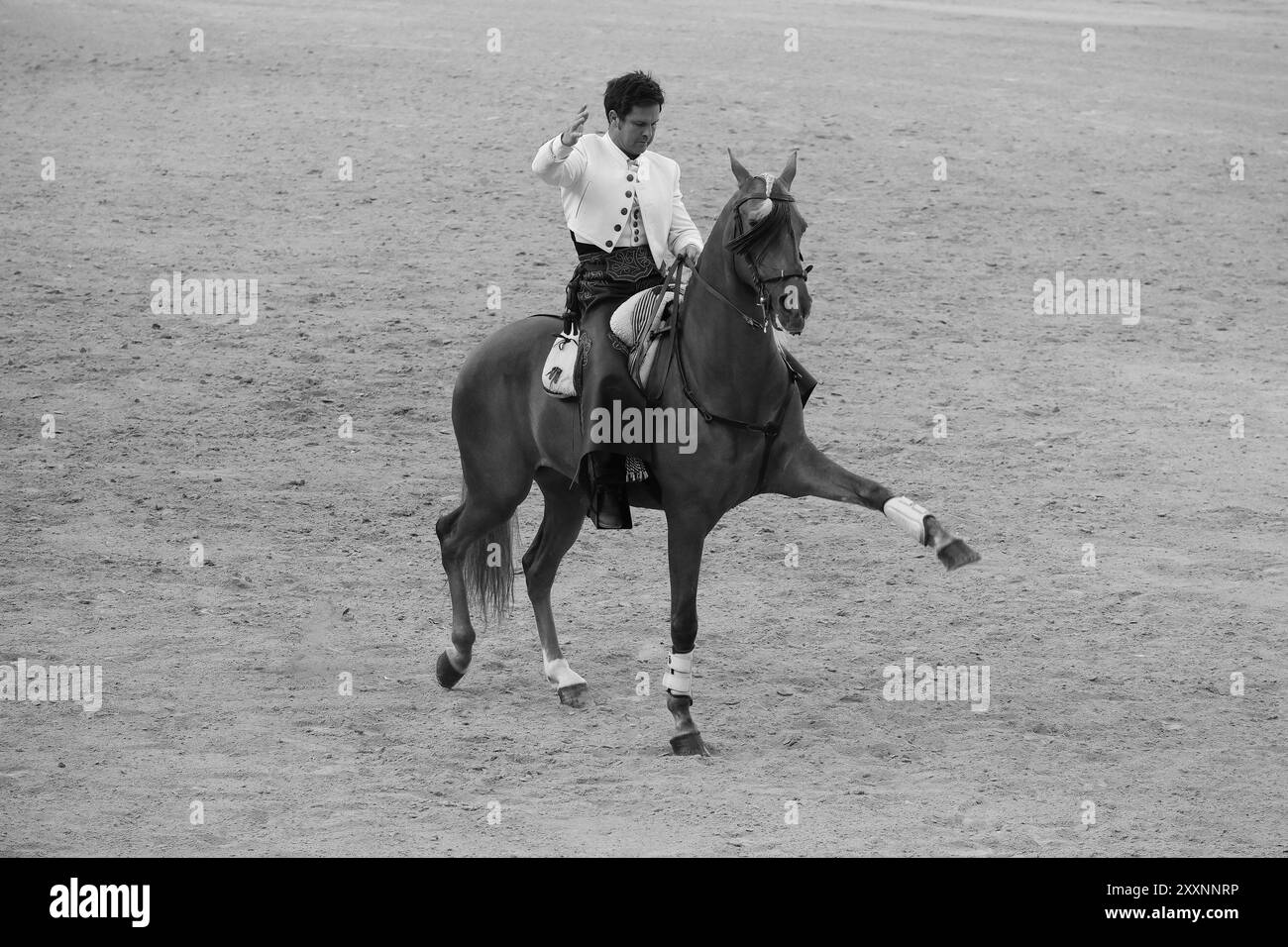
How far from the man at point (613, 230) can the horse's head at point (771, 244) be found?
86 cm

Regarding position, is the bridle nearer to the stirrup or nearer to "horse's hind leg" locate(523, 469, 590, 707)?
the stirrup

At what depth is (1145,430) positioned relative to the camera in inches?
507

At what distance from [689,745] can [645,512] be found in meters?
3.91

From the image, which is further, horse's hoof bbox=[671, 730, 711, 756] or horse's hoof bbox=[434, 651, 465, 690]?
horse's hoof bbox=[434, 651, 465, 690]

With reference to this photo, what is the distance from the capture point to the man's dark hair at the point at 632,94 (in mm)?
7996

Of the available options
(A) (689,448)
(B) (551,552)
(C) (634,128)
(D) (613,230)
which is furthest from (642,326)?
(B) (551,552)

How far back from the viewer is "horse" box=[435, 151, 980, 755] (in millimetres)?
7348

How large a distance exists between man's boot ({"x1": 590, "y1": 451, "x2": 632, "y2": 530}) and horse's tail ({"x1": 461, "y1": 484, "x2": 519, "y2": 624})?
4.14 feet

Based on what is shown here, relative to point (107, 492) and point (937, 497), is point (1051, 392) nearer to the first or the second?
point (937, 497)

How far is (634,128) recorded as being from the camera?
8.11 metres

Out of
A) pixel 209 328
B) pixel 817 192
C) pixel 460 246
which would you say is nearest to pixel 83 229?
pixel 209 328

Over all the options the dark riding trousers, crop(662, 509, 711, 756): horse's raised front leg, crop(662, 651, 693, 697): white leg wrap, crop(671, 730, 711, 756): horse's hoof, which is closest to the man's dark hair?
the dark riding trousers

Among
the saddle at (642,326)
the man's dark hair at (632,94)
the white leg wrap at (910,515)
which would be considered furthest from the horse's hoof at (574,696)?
the man's dark hair at (632,94)

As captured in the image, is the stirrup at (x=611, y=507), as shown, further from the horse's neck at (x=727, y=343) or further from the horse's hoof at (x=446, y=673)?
the horse's hoof at (x=446, y=673)
